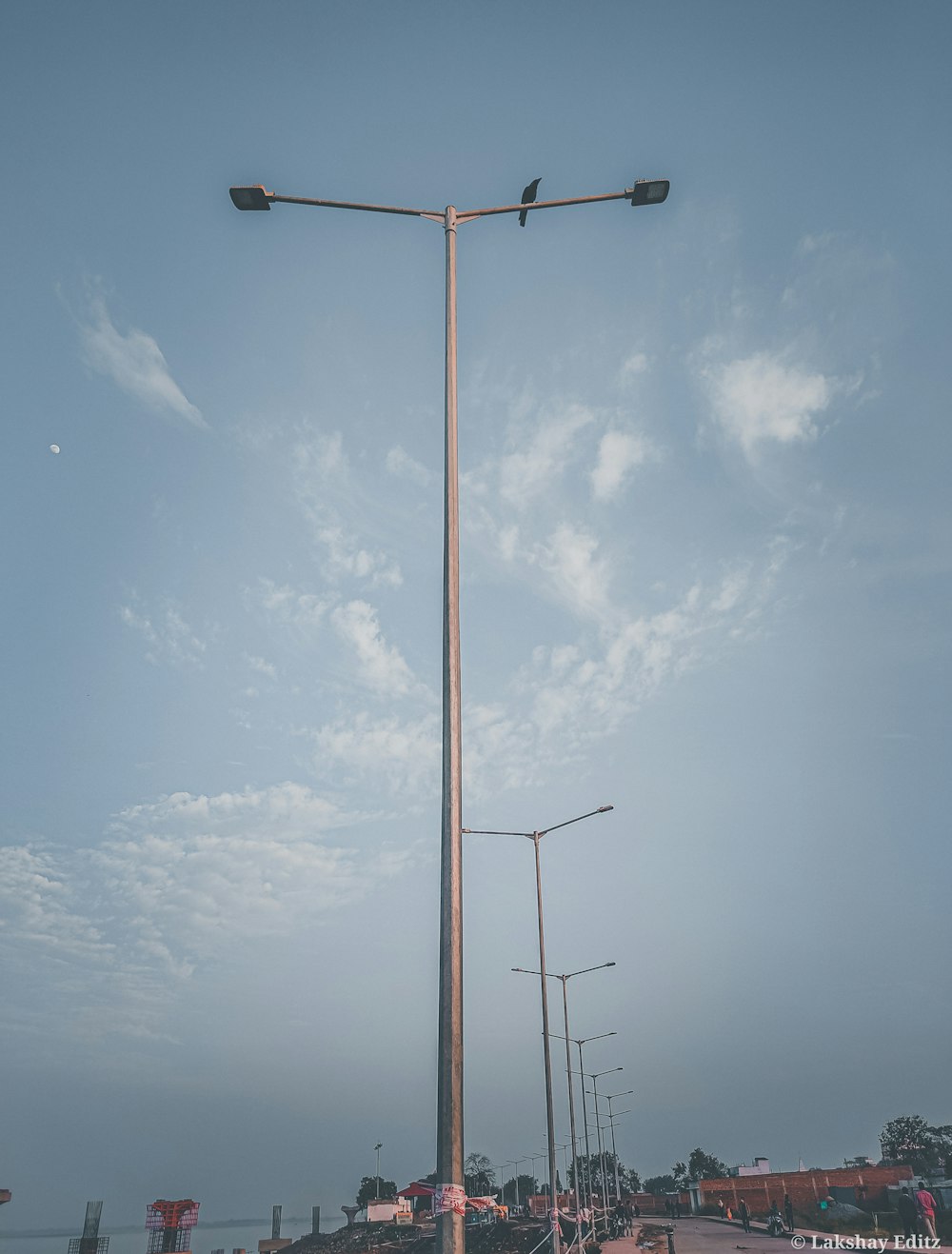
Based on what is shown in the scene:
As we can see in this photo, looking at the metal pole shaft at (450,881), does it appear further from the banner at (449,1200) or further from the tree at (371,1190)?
the tree at (371,1190)

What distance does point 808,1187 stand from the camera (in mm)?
65375

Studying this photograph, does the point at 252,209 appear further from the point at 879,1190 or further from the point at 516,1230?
the point at 879,1190

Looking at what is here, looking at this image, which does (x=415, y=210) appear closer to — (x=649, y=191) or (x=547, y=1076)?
(x=649, y=191)

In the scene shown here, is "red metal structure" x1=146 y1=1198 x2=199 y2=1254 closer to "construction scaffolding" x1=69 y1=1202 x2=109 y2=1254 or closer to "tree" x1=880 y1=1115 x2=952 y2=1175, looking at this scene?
"construction scaffolding" x1=69 y1=1202 x2=109 y2=1254

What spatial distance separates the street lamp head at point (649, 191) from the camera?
11.1 metres

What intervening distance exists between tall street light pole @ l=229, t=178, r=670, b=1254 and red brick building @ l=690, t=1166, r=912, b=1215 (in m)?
66.2

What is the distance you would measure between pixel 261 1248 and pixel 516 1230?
2772cm

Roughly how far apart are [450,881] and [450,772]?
3.40 feet

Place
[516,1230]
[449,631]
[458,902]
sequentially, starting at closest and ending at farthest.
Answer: [458,902] < [449,631] < [516,1230]

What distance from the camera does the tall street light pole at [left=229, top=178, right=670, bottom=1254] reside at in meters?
6.76

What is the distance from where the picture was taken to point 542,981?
32.0 m

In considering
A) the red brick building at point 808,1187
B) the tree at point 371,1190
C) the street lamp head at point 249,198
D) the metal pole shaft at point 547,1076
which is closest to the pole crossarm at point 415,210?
the street lamp head at point 249,198

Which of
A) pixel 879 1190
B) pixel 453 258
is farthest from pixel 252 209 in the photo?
pixel 879 1190

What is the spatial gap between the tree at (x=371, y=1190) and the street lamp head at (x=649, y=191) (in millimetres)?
142167
